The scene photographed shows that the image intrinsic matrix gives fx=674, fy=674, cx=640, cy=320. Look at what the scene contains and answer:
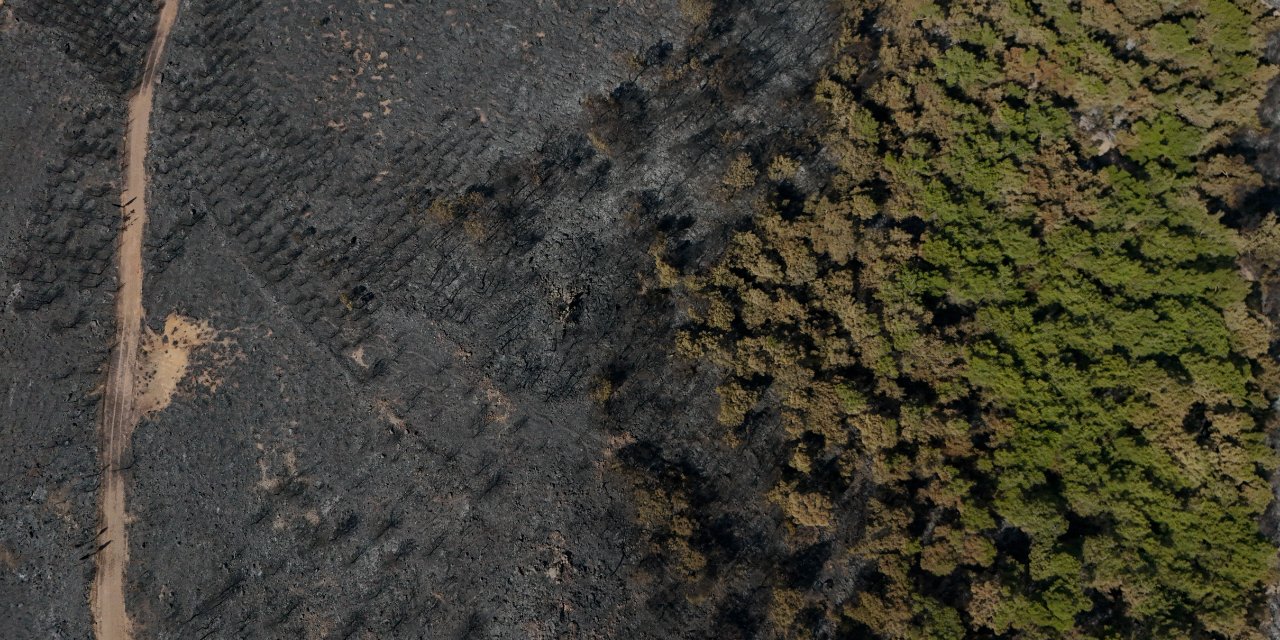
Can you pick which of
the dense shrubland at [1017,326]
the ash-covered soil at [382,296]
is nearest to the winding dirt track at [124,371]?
the ash-covered soil at [382,296]

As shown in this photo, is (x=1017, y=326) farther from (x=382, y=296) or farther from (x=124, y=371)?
(x=124, y=371)

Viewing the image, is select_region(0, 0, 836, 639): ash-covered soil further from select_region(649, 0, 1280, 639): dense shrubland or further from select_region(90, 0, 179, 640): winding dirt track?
select_region(649, 0, 1280, 639): dense shrubland

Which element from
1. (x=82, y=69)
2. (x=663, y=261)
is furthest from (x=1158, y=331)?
(x=82, y=69)

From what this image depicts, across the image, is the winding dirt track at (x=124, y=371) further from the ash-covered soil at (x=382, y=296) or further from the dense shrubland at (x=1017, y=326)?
the dense shrubland at (x=1017, y=326)

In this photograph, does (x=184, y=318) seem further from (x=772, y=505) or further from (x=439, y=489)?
(x=772, y=505)

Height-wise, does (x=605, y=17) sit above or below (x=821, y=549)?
above

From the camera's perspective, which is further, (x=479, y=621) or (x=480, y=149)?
(x=480, y=149)

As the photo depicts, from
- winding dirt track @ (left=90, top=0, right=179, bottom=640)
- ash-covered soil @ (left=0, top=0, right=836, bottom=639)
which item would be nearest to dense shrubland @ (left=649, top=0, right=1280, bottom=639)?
ash-covered soil @ (left=0, top=0, right=836, bottom=639)
